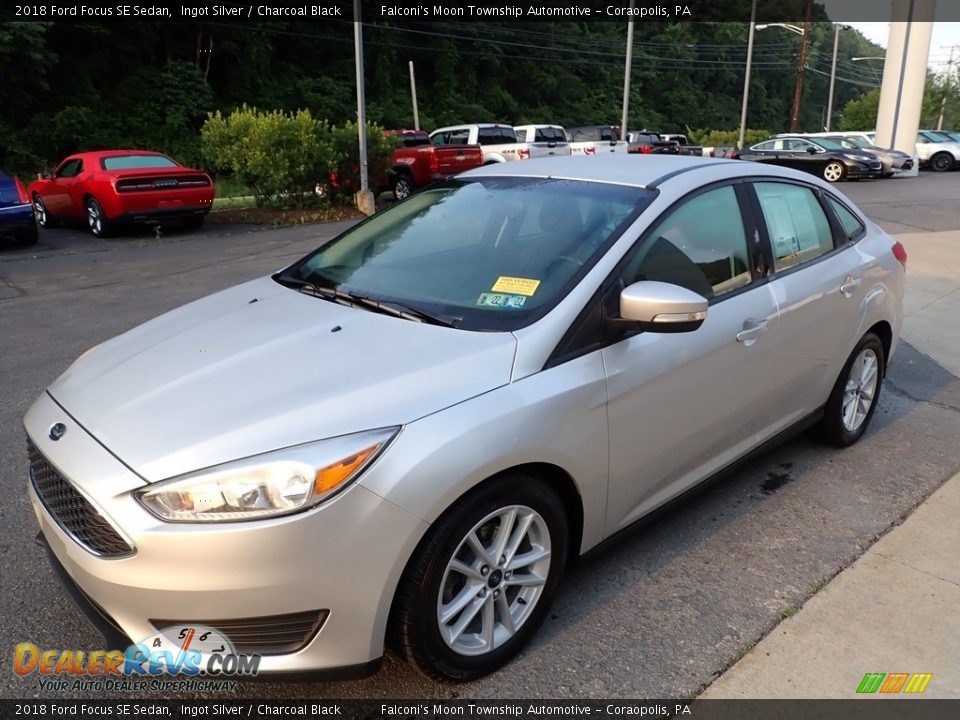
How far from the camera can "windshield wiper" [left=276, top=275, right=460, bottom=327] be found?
9.01 ft

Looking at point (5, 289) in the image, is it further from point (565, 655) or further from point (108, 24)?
point (108, 24)

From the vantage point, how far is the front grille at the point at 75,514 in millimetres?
2131

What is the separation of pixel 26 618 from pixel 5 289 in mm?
7359

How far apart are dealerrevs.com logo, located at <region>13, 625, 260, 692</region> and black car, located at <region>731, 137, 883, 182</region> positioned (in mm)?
24826

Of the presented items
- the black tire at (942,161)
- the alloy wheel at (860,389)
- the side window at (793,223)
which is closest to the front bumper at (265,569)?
the side window at (793,223)

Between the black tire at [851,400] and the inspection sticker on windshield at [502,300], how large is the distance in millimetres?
2201

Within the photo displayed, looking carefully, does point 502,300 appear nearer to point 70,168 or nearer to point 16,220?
point 16,220

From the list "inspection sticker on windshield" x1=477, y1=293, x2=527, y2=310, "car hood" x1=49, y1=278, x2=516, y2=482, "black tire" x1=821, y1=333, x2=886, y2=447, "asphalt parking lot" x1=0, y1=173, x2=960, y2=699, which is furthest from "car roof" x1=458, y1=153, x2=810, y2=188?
"asphalt parking lot" x1=0, y1=173, x2=960, y2=699

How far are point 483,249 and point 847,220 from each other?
7.61ft

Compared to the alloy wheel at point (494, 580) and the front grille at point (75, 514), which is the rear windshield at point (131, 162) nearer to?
the front grille at point (75, 514)

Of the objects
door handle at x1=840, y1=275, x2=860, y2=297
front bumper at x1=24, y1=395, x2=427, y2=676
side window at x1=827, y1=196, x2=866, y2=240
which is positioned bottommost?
front bumper at x1=24, y1=395, x2=427, y2=676

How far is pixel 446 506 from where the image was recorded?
2.20 m

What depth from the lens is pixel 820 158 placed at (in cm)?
2458

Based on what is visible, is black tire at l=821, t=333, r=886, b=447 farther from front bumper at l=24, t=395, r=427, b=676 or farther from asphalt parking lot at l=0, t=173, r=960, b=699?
front bumper at l=24, t=395, r=427, b=676
